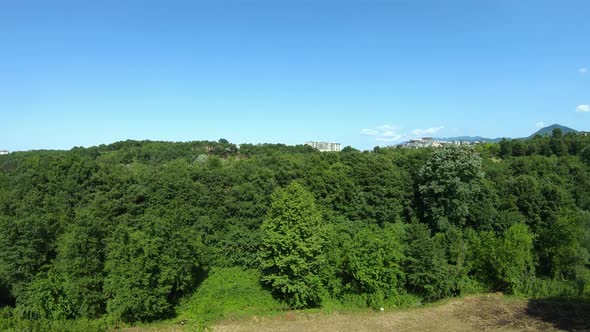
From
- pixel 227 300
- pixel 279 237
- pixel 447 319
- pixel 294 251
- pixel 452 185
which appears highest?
pixel 452 185

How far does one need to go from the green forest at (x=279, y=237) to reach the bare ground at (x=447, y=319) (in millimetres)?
1239

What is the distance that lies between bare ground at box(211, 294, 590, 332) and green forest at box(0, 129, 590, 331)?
1.24 meters

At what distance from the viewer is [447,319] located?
21375 mm

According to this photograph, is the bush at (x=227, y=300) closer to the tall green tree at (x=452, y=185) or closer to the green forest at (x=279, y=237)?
the green forest at (x=279, y=237)

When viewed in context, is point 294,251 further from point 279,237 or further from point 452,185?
point 452,185

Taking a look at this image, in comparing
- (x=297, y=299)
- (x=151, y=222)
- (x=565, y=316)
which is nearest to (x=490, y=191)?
(x=565, y=316)

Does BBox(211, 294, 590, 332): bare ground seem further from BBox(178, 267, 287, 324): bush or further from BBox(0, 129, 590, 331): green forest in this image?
BBox(0, 129, 590, 331): green forest

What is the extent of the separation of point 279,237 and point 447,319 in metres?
11.1

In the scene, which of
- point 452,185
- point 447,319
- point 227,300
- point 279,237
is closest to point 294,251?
point 279,237

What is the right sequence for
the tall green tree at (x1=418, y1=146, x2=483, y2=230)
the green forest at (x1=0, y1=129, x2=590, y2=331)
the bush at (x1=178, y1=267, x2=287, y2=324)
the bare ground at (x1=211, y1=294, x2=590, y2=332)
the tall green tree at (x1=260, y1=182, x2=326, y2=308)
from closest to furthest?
1. the bare ground at (x1=211, y1=294, x2=590, y2=332)
2. the green forest at (x1=0, y1=129, x2=590, y2=331)
3. the tall green tree at (x1=260, y1=182, x2=326, y2=308)
4. the bush at (x1=178, y1=267, x2=287, y2=324)
5. the tall green tree at (x1=418, y1=146, x2=483, y2=230)

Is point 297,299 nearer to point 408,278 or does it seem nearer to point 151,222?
point 408,278

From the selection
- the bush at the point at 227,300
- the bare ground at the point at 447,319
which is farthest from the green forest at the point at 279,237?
the bare ground at the point at 447,319

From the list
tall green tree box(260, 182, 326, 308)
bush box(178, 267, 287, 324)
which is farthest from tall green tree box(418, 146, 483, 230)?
bush box(178, 267, 287, 324)

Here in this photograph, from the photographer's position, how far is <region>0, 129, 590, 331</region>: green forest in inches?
861
